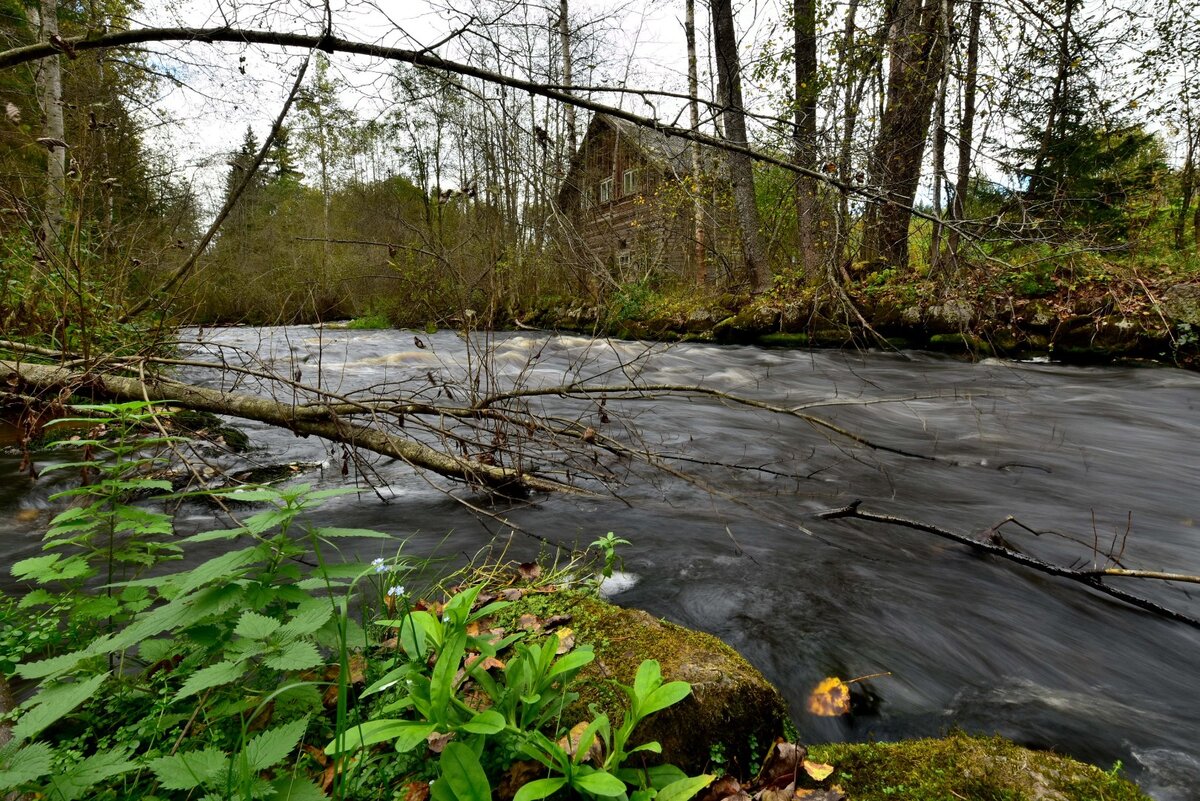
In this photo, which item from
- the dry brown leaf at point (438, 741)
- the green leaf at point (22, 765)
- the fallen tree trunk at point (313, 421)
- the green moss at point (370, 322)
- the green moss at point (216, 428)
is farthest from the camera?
Result: the green moss at point (370, 322)

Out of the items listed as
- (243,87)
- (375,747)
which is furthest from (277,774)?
(243,87)

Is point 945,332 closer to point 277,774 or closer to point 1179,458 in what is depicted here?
point 1179,458

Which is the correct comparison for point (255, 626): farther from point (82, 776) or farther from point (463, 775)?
point (463, 775)

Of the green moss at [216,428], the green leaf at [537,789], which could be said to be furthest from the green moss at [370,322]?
the green leaf at [537,789]

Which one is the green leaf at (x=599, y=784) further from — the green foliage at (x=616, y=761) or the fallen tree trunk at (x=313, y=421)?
the fallen tree trunk at (x=313, y=421)

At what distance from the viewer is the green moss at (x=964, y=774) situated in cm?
129

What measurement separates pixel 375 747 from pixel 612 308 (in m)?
2.47

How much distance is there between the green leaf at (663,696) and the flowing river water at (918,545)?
0.86 metres

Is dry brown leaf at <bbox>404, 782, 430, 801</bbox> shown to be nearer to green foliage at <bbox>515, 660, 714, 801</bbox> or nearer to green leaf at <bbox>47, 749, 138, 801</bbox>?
green foliage at <bbox>515, 660, 714, 801</bbox>

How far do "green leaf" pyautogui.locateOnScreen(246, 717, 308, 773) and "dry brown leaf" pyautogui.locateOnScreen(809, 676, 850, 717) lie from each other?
64.9 inches

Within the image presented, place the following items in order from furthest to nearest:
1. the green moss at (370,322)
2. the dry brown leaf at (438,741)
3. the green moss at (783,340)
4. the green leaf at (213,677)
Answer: the green moss at (370,322) → the green moss at (783,340) → the dry brown leaf at (438,741) → the green leaf at (213,677)

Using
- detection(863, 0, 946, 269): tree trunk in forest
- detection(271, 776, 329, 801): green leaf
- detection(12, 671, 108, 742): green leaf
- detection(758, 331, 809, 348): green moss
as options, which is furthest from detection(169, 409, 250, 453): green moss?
detection(758, 331, 809, 348): green moss

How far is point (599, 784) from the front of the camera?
1091 millimetres

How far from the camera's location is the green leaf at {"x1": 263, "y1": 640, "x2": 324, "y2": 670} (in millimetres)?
1199
